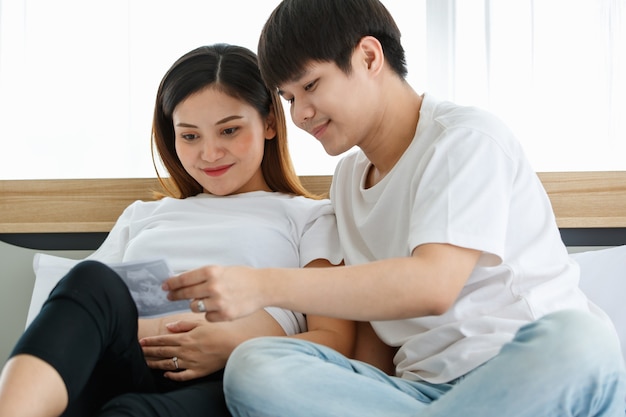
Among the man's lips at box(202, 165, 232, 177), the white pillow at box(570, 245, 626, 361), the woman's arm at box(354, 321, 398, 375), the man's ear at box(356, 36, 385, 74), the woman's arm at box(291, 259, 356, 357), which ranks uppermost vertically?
the man's ear at box(356, 36, 385, 74)

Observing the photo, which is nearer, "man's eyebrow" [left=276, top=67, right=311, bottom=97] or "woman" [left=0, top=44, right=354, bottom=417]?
"woman" [left=0, top=44, right=354, bottom=417]

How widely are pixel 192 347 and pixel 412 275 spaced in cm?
47

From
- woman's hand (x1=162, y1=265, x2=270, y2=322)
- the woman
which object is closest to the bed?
the woman

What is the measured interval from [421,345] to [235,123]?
0.63m

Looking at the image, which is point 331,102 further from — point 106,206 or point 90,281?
point 106,206

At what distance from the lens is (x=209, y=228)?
160 cm

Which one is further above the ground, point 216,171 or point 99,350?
point 216,171

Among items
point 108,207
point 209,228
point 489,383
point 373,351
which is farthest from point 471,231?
point 108,207

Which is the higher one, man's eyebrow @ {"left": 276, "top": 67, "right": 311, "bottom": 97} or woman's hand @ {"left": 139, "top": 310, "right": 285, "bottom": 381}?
man's eyebrow @ {"left": 276, "top": 67, "right": 311, "bottom": 97}

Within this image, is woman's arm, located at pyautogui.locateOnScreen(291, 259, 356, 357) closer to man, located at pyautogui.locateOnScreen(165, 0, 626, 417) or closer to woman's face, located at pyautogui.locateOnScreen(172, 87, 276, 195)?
man, located at pyautogui.locateOnScreen(165, 0, 626, 417)

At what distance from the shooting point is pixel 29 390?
924 millimetres

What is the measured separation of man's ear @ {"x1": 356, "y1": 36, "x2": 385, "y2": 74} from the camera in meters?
1.38

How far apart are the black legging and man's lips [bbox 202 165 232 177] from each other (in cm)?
56

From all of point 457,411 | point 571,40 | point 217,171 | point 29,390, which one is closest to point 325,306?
point 457,411
